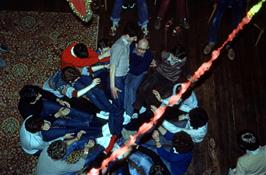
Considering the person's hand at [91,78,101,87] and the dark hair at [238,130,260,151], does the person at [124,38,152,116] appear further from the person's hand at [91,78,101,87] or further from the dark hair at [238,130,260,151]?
the dark hair at [238,130,260,151]

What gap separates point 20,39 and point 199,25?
334 cm

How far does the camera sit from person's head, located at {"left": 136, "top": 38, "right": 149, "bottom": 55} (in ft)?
18.5

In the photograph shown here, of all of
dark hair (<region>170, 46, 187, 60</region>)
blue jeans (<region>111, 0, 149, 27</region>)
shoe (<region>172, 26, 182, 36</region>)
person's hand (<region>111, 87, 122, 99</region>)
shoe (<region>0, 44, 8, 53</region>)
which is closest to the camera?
person's hand (<region>111, 87, 122, 99</region>)

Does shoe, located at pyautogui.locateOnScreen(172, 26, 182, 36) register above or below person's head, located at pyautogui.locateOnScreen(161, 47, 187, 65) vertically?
below

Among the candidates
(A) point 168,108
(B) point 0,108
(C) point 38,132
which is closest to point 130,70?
(A) point 168,108

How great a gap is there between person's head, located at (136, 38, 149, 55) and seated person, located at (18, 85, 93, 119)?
1.20 metres

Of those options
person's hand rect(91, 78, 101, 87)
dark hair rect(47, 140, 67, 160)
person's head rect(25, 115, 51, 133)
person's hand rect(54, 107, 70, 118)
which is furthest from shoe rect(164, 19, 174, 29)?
dark hair rect(47, 140, 67, 160)

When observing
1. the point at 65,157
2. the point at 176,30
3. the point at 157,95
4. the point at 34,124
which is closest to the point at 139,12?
the point at 176,30

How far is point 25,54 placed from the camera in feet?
22.0

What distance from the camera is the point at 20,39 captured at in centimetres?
685

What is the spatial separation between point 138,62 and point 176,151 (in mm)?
1519

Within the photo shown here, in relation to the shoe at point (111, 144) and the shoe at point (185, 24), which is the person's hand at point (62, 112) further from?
the shoe at point (185, 24)

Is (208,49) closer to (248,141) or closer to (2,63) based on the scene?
(248,141)

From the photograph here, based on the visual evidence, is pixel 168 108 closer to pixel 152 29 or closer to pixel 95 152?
pixel 95 152
